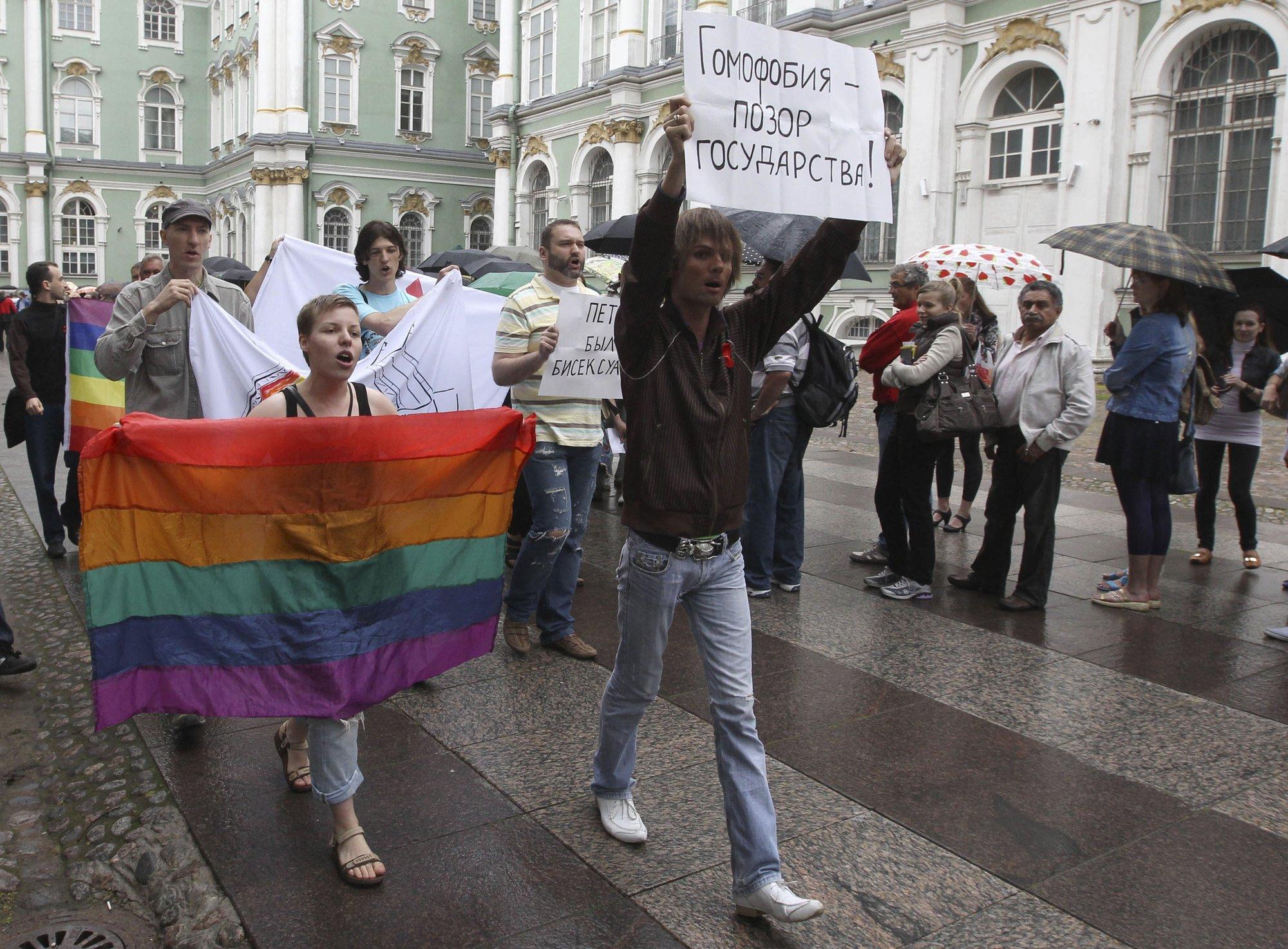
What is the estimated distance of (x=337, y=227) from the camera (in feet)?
148

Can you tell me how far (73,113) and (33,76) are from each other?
6.83 feet

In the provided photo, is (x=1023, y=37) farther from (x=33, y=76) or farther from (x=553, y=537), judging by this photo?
(x=33, y=76)

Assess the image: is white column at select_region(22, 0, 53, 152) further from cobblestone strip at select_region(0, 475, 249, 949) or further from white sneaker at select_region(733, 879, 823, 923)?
white sneaker at select_region(733, 879, 823, 923)

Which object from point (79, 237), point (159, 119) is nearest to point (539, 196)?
point (159, 119)

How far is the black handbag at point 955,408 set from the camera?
6355mm

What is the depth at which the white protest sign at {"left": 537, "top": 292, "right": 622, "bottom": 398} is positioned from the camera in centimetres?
491

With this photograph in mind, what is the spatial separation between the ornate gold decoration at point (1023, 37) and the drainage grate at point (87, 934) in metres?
21.2

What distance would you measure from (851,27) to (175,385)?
22.6 m

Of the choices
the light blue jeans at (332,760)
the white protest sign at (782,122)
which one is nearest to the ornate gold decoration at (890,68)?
the white protest sign at (782,122)

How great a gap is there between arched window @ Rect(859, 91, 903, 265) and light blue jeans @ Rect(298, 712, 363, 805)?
22.0m

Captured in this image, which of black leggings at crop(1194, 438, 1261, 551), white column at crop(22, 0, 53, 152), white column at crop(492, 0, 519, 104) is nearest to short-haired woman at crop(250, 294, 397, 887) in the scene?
black leggings at crop(1194, 438, 1261, 551)

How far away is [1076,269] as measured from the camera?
66.8ft

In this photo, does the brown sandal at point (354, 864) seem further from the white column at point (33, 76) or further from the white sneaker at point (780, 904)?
the white column at point (33, 76)

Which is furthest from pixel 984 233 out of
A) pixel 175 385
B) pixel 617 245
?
pixel 175 385
